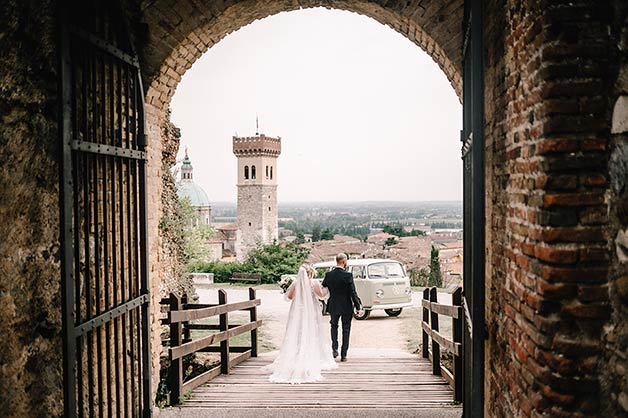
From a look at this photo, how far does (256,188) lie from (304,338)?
7418 cm

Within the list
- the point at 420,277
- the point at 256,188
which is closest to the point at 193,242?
the point at 420,277

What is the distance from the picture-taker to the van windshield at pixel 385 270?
1608cm

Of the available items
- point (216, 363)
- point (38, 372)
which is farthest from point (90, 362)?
point (216, 363)

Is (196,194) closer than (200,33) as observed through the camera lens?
No

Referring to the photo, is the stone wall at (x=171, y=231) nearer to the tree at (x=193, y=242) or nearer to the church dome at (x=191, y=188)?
the tree at (x=193, y=242)

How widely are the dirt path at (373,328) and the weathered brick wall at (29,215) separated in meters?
8.78

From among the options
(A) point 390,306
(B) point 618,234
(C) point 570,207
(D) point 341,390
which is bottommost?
(A) point 390,306

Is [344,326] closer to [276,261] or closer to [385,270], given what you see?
[385,270]

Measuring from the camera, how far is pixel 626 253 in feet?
7.66

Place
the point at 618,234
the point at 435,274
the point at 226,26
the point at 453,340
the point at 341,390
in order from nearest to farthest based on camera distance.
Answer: the point at 618,234
the point at 226,26
the point at 453,340
the point at 341,390
the point at 435,274

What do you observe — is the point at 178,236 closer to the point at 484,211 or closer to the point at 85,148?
the point at 85,148

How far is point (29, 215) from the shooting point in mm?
3328

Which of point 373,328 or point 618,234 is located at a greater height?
point 618,234

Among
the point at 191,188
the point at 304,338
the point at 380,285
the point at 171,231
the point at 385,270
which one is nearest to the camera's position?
the point at 304,338
